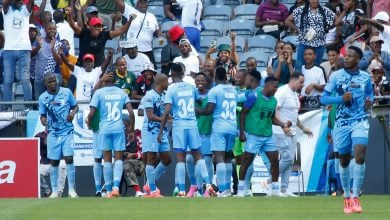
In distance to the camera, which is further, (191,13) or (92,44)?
(191,13)

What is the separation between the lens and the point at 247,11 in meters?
27.7

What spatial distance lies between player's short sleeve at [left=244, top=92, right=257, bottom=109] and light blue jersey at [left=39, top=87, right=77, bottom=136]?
306 cm

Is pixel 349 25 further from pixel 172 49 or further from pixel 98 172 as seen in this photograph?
pixel 98 172

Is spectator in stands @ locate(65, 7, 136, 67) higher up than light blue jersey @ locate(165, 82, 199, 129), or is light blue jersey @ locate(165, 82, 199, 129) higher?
Result: spectator in stands @ locate(65, 7, 136, 67)

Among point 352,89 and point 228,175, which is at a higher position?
point 352,89

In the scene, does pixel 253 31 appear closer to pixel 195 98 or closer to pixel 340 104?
pixel 195 98

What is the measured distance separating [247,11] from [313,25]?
271 cm

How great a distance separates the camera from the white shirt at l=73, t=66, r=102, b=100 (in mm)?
25094

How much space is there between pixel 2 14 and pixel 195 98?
20.0 ft

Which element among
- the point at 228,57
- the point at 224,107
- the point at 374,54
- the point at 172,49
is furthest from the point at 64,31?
the point at 374,54

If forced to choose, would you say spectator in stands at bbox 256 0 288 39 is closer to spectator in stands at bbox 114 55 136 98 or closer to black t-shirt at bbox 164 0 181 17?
black t-shirt at bbox 164 0 181 17

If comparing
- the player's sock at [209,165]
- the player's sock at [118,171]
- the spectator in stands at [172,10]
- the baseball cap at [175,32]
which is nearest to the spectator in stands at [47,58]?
the baseball cap at [175,32]

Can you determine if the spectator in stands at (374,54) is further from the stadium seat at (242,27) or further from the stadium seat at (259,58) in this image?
the stadium seat at (242,27)

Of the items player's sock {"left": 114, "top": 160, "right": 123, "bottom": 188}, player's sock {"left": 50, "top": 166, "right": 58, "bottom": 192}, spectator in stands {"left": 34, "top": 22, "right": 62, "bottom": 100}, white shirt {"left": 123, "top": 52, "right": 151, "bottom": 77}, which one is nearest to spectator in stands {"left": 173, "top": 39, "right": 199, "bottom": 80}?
white shirt {"left": 123, "top": 52, "right": 151, "bottom": 77}
